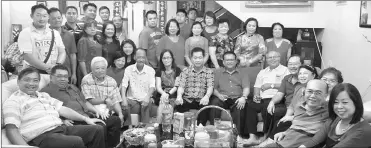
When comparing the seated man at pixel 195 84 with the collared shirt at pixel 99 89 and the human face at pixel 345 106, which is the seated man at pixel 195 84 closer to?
the collared shirt at pixel 99 89

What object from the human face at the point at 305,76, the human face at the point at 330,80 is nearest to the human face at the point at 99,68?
the human face at the point at 305,76

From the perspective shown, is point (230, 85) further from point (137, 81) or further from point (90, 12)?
point (90, 12)

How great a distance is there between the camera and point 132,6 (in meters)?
6.77

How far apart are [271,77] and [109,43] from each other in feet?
5.91

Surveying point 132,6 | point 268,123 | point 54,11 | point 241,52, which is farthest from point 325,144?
point 132,6

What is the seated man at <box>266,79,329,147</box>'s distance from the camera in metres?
2.57

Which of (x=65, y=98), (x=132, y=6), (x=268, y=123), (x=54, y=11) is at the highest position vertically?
(x=132, y=6)

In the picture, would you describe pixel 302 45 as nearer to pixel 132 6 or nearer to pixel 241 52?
pixel 241 52

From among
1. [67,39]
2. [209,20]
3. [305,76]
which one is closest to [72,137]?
[67,39]

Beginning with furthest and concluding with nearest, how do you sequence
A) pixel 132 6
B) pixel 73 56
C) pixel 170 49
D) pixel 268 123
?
pixel 132 6 < pixel 170 49 < pixel 73 56 < pixel 268 123

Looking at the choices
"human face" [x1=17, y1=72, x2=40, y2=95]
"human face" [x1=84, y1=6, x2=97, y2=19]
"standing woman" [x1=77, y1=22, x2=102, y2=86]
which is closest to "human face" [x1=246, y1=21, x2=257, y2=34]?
"standing woman" [x1=77, y1=22, x2=102, y2=86]

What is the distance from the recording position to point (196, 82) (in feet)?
12.8

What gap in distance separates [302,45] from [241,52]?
109 cm

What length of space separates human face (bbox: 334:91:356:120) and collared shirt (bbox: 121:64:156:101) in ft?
6.91
